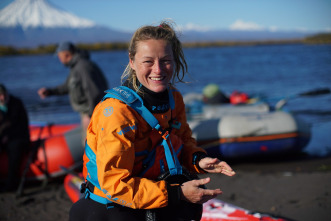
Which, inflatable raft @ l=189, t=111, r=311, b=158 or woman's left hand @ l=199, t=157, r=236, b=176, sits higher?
woman's left hand @ l=199, t=157, r=236, b=176

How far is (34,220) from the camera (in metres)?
4.10

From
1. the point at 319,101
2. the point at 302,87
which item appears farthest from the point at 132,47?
the point at 302,87

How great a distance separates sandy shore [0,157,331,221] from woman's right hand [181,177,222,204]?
2.47m

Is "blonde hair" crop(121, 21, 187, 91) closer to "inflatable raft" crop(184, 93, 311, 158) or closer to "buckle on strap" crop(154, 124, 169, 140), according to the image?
→ "buckle on strap" crop(154, 124, 169, 140)

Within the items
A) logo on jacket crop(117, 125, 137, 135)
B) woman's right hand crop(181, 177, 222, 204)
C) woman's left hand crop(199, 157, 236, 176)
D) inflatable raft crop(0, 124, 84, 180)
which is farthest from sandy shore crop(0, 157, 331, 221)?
logo on jacket crop(117, 125, 137, 135)

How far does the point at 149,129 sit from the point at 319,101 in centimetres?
1130

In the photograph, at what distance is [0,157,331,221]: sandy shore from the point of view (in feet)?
13.2

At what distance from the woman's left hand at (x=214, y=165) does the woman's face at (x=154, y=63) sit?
52 centimetres

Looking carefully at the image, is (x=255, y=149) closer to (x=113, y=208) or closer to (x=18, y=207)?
(x=18, y=207)

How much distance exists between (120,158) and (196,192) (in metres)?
0.44

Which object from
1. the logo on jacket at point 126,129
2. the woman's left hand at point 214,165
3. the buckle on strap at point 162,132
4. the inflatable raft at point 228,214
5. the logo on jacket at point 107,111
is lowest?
the inflatable raft at point 228,214

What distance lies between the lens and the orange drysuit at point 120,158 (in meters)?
1.63

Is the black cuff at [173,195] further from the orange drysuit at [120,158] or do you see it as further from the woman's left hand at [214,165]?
the woman's left hand at [214,165]

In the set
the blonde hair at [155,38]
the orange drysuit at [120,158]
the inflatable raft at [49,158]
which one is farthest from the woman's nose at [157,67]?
the inflatable raft at [49,158]
